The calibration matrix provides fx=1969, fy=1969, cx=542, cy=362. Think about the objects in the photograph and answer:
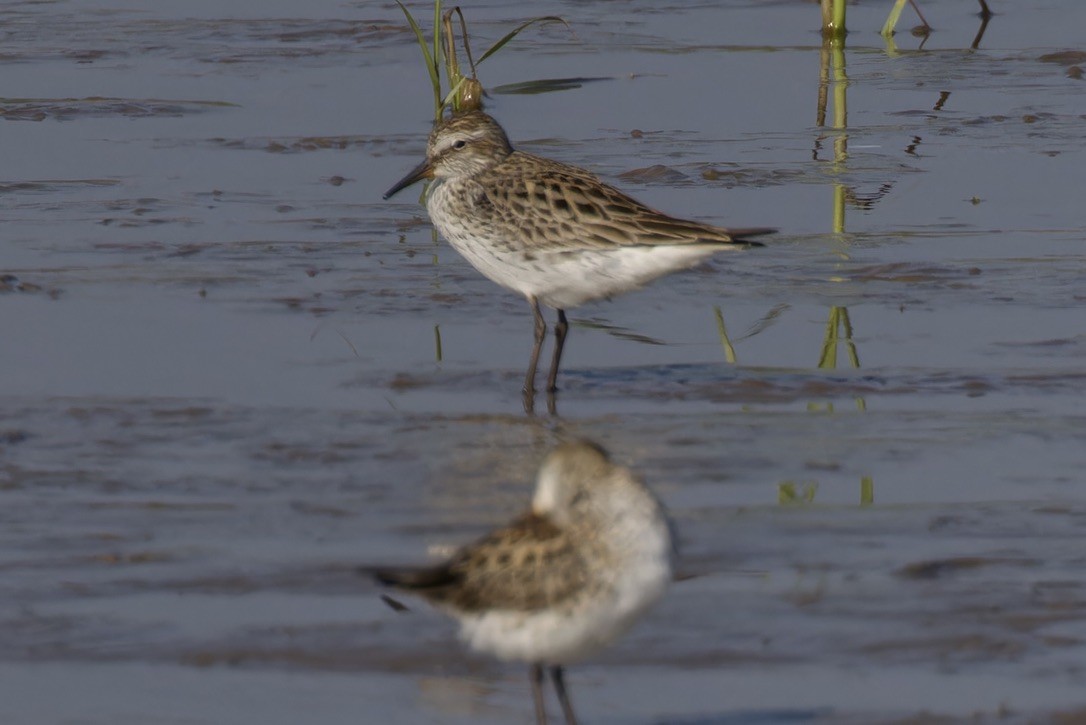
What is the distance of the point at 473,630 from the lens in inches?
204

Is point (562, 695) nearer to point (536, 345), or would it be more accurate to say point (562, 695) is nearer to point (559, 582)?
point (559, 582)

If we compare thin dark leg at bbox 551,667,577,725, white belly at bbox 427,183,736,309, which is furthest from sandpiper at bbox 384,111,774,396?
thin dark leg at bbox 551,667,577,725

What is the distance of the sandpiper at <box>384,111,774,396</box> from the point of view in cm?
866

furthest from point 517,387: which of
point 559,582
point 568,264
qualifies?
point 559,582

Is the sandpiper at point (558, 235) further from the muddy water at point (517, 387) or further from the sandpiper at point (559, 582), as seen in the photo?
the sandpiper at point (559, 582)

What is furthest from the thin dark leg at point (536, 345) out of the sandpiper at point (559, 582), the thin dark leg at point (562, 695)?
the sandpiper at point (559, 582)

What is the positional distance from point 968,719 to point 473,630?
4.70 ft

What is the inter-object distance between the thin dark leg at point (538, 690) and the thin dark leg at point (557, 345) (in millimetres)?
3532

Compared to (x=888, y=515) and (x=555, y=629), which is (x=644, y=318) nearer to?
(x=888, y=515)

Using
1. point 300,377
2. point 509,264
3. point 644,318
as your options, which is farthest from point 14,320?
point 644,318

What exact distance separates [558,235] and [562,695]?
12.4 feet

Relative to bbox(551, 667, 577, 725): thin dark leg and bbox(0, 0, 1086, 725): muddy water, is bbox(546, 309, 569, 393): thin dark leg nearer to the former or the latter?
bbox(0, 0, 1086, 725): muddy water

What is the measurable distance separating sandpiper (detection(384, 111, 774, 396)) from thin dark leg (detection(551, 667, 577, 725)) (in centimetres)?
340

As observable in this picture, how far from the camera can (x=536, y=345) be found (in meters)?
9.02
